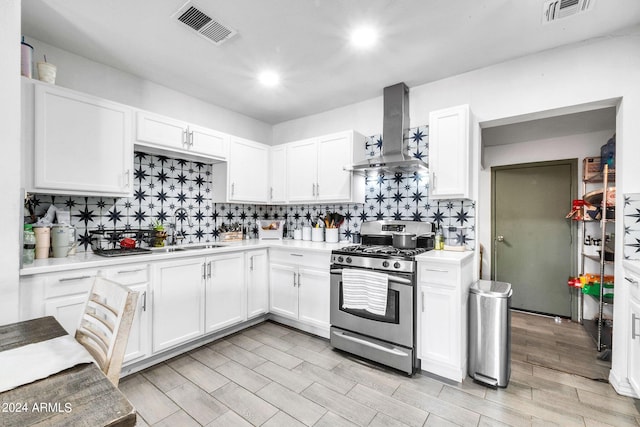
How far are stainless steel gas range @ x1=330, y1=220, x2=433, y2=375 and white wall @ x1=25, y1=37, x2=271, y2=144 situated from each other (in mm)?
2213

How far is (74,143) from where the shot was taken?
86.4 inches

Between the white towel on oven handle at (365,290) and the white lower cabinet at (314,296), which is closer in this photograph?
the white towel on oven handle at (365,290)

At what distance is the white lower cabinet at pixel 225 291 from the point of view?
2.77 meters

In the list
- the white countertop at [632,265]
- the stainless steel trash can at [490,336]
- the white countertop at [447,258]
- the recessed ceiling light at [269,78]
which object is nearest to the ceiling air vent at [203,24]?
the recessed ceiling light at [269,78]

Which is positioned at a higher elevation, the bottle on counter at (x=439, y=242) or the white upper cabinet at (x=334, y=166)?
the white upper cabinet at (x=334, y=166)

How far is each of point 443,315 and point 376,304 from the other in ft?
1.68

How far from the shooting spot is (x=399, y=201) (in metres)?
3.16

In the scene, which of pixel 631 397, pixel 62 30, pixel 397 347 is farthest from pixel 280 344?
pixel 62 30

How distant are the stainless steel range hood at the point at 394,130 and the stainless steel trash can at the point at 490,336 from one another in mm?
1286

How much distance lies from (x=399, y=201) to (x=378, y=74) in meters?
1.29

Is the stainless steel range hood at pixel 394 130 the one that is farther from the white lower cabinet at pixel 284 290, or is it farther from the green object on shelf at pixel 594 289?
the green object on shelf at pixel 594 289

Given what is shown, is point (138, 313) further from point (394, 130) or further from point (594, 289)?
point (594, 289)

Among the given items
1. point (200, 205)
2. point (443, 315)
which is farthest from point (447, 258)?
point (200, 205)

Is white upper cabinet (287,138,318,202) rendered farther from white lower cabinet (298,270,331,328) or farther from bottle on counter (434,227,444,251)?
bottle on counter (434,227,444,251)
